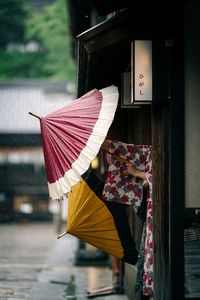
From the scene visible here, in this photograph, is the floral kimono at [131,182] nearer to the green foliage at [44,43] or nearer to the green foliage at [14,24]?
the green foliage at [14,24]

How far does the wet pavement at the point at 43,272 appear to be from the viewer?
13.3 meters

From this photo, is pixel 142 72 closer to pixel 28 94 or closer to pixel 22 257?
pixel 22 257

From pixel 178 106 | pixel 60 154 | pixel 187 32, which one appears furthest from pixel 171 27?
pixel 60 154

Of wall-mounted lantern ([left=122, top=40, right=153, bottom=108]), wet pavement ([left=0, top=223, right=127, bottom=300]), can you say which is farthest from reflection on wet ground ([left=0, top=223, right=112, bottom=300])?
wall-mounted lantern ([left=122, top=40, right=153, bottom=108])

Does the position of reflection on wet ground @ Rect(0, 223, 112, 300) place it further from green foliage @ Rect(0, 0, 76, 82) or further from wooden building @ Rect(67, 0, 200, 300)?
green foliage @ Rect(0, 0, 76, 82)

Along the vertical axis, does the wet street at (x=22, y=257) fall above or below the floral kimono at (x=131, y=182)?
below

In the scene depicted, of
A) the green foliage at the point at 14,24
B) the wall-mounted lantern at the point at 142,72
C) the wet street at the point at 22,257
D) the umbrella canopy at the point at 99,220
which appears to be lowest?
the wet street at the point at 22,257

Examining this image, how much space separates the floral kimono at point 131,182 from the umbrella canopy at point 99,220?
6.6 inches

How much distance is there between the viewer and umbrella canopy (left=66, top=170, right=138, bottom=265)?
8.97 m

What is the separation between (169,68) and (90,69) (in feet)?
10.1

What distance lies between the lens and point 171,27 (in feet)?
24.5

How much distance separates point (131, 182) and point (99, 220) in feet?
2.48

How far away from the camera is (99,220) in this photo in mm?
9086

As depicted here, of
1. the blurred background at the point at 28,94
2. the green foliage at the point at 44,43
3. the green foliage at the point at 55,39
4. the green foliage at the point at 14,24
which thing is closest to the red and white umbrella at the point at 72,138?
the green foliage at the point at 14,24
